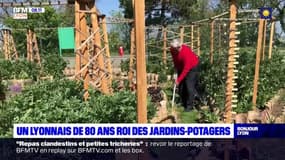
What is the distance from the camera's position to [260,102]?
7.95m

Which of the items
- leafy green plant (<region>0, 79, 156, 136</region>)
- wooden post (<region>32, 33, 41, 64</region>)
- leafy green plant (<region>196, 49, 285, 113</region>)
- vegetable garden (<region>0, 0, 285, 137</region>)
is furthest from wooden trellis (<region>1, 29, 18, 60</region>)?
leafy green plant (<region>0, 79, 156, 136</region>)

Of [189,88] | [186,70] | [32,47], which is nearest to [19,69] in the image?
[32,47]

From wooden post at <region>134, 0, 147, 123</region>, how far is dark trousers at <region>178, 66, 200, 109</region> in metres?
4.45

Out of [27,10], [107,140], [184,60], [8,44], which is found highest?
[27,10]

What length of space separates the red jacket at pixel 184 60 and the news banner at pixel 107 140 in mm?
3192

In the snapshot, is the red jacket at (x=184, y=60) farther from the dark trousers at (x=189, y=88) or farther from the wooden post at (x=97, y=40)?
the wooden post at (x=97, y=40)

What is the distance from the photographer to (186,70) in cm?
743

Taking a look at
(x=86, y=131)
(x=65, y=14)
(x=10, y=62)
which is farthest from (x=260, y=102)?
(x=65, y=14)

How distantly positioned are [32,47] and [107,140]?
12.4m

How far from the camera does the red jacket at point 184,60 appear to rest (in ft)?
24.1

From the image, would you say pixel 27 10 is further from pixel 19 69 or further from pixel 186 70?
pixel 186 70

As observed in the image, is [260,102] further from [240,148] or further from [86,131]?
[86,131]

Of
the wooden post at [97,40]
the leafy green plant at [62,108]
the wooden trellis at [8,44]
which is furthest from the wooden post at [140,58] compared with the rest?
the wooden trellis at [8,44]

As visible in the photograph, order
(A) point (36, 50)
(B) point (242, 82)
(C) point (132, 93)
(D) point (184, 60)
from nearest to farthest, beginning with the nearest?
(C) point (132, 93) → (D) point (184, 60) → (B) point (242, 82) → (A) point (36, 50)
